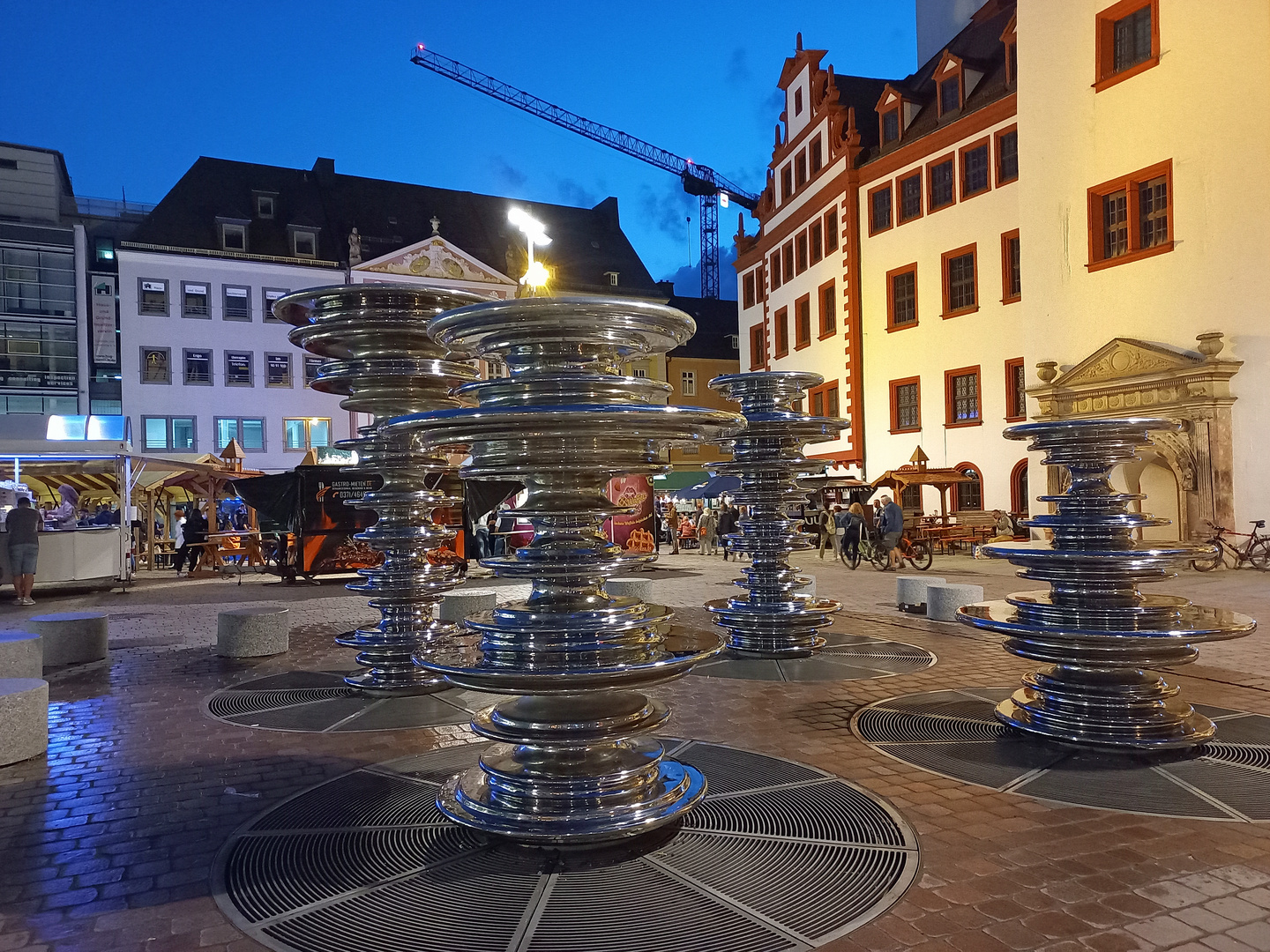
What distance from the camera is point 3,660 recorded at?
7645 millimetres

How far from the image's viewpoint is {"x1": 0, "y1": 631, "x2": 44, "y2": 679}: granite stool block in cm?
766

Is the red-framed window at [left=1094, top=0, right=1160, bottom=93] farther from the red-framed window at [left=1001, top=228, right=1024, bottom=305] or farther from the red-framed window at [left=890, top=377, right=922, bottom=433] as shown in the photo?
the red-framed window at [left=890, top=377, right=922, bottom=433]

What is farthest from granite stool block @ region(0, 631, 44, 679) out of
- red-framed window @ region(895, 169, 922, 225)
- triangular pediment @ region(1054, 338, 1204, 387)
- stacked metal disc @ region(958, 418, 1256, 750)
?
red-framed window @ region(895, 169, 922, 225)

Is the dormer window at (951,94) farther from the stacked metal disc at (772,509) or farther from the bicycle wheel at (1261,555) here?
the stacked metal disc at (772,509)

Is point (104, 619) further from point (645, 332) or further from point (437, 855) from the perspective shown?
point (645, 332)

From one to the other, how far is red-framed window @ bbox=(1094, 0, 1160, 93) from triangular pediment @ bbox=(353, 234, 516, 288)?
28.0 meters

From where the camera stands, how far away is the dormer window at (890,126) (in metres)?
29.5

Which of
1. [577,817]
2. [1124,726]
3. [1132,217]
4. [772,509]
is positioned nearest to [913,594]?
[772,509]

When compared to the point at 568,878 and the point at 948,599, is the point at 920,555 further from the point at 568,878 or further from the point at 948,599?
the point at 568,878

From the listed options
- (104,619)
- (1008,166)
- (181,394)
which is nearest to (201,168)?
(181,394)

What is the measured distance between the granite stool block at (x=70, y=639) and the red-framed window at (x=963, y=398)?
2310cm

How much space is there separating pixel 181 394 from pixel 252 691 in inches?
1366

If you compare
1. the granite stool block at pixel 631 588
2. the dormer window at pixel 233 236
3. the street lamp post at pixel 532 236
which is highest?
the dormer window at pixel 233 236

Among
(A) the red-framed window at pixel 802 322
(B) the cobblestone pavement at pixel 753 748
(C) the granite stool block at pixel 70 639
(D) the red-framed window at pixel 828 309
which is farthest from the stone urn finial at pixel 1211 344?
(C) the granite stool block at pixel 70 639
